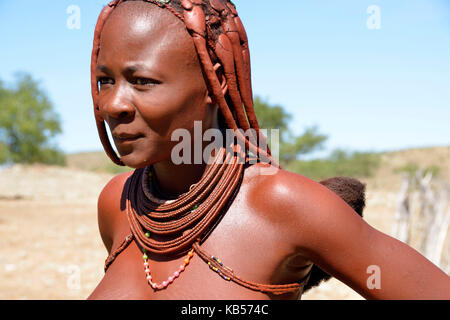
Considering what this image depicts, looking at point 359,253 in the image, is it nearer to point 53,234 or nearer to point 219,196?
point 219,196

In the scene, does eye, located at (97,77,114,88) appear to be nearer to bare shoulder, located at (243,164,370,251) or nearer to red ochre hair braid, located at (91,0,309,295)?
red ochre hair braid, located at (91,0,309,295)

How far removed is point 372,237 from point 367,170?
124ft

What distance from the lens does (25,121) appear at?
22.2 m

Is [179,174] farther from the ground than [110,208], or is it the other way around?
[179,174]

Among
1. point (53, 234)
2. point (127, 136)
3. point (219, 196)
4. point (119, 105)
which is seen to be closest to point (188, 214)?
point (219, 196)

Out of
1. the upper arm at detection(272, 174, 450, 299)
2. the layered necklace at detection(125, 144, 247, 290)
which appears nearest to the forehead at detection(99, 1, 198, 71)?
the layered necklace at detection(125, 144, 247, 290)

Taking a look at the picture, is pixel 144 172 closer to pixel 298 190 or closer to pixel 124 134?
pixel 124 134

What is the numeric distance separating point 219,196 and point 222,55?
1.79ft

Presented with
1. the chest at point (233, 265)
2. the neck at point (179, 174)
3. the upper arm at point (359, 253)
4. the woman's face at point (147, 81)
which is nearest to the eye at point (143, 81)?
the woman's face at point (147, 81)

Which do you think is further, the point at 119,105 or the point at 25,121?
the point at 25,121

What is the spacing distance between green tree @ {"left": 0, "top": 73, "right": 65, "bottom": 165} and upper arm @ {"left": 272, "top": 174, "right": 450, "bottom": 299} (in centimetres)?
2262

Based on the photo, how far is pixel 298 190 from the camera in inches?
64.9

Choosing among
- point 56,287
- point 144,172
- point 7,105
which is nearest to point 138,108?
point 144,172

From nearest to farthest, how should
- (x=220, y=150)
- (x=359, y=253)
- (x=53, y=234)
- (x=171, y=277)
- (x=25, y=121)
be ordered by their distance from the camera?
(x=359, y=253), (x=171, y=277), (x=220, y=150), (x=53, y=234), (x=25, y=121)
